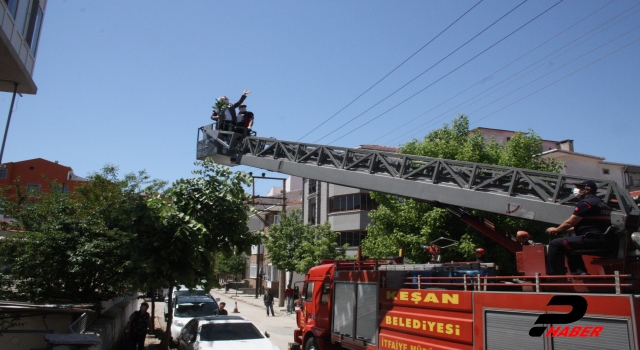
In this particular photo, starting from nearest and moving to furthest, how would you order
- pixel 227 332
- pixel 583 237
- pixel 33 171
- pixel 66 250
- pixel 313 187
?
pixel 583 237 < pixel 227 332 < pixel 66 250 < pixel 313 187 < pixel 33 171

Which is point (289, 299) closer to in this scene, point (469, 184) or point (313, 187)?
point (313, 187)

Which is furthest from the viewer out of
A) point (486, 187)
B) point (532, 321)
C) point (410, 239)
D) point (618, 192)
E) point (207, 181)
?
point (410, 239)

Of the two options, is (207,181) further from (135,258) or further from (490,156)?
(490,156)

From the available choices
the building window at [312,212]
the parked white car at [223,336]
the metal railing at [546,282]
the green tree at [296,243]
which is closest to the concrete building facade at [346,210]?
the building window at [312,212]

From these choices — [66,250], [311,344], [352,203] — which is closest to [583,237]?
[311,344]

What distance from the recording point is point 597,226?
6.02 metres

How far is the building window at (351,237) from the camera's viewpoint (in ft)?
105

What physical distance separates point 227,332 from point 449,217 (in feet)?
32.0

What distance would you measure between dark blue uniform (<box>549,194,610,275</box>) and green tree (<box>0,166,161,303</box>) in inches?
338

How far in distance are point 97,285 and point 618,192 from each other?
1180 cm

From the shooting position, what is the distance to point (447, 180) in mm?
8359

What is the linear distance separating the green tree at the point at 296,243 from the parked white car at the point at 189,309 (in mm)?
10294

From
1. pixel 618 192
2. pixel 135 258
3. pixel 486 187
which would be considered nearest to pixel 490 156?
pixel 486 187

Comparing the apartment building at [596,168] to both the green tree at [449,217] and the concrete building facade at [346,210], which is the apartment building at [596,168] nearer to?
the concrete building facade at [346,210]
